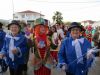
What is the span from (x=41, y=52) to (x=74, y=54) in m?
1.57

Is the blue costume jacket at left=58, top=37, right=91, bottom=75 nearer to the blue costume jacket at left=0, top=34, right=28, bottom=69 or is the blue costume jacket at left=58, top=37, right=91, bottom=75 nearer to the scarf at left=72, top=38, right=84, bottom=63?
the scarf at left=72, top=38, right=84, bottom=63

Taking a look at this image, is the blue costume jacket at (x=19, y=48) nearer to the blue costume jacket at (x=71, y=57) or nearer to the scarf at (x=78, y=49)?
the blue costume jacket at (x=71, y=57)

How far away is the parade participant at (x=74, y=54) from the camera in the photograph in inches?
198

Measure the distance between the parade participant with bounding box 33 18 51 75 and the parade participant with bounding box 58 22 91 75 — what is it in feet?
4.53

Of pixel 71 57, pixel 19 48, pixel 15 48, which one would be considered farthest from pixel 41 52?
pixel 71 57

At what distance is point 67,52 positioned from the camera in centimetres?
506

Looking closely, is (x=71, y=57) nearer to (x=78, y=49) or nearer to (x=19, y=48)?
(x=78, y=49)

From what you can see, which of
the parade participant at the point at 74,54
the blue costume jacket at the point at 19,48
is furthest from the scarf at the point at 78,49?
the blue costume jacket at the point at 19,48

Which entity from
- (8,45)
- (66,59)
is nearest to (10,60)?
(8,45)

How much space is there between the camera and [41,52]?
651cm

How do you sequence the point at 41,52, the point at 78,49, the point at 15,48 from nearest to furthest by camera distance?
the point at 78,49 → the point at 15,48 → the point at 41,52

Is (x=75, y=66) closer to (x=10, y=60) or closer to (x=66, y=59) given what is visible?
(x=66, y=59)

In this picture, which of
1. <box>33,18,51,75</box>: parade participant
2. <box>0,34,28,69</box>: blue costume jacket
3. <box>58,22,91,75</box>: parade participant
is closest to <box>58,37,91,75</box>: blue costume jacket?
<box>58,22,91,75</box>: parade participant

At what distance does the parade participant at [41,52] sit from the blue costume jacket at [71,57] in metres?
1.39
